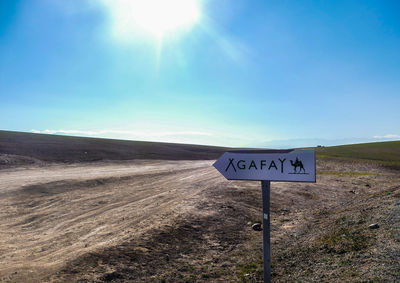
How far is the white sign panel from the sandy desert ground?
Result: 232cm

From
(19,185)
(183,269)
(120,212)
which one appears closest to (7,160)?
(19,185)

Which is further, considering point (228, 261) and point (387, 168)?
point (387, 168)

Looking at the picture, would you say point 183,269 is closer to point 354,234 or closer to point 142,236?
point 142,236

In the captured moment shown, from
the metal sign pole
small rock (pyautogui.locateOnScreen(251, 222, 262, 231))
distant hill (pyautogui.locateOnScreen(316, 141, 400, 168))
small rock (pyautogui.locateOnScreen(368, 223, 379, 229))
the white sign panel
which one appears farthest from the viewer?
distant hill (pyautogui.locateOnScreen(316, 141, 400, 168))

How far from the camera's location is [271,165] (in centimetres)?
366

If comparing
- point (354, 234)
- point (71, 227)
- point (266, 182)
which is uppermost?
point (266, 182)

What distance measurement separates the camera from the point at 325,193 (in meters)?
14.4

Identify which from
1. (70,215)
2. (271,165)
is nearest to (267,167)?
(271,165)

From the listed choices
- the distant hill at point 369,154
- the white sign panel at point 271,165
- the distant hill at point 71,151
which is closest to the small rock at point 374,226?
the white sign panel at point 271,165

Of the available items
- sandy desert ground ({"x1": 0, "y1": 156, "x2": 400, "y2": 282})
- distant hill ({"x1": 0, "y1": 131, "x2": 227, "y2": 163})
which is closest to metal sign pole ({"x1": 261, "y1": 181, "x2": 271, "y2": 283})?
sandy desert ground ({"x1": 0, "y1": 156, "x2": 400, "y2": 282})

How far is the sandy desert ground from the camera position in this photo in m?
4.92

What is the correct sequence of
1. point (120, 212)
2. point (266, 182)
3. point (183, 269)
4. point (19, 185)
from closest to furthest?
point (266, 182)
point (183, 269)
point (120, 212)
point (19, 185)

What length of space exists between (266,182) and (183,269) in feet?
9.74

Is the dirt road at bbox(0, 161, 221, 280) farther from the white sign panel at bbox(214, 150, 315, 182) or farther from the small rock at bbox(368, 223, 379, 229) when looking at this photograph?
the small rock at bbox(368, 223, 379, 229)
